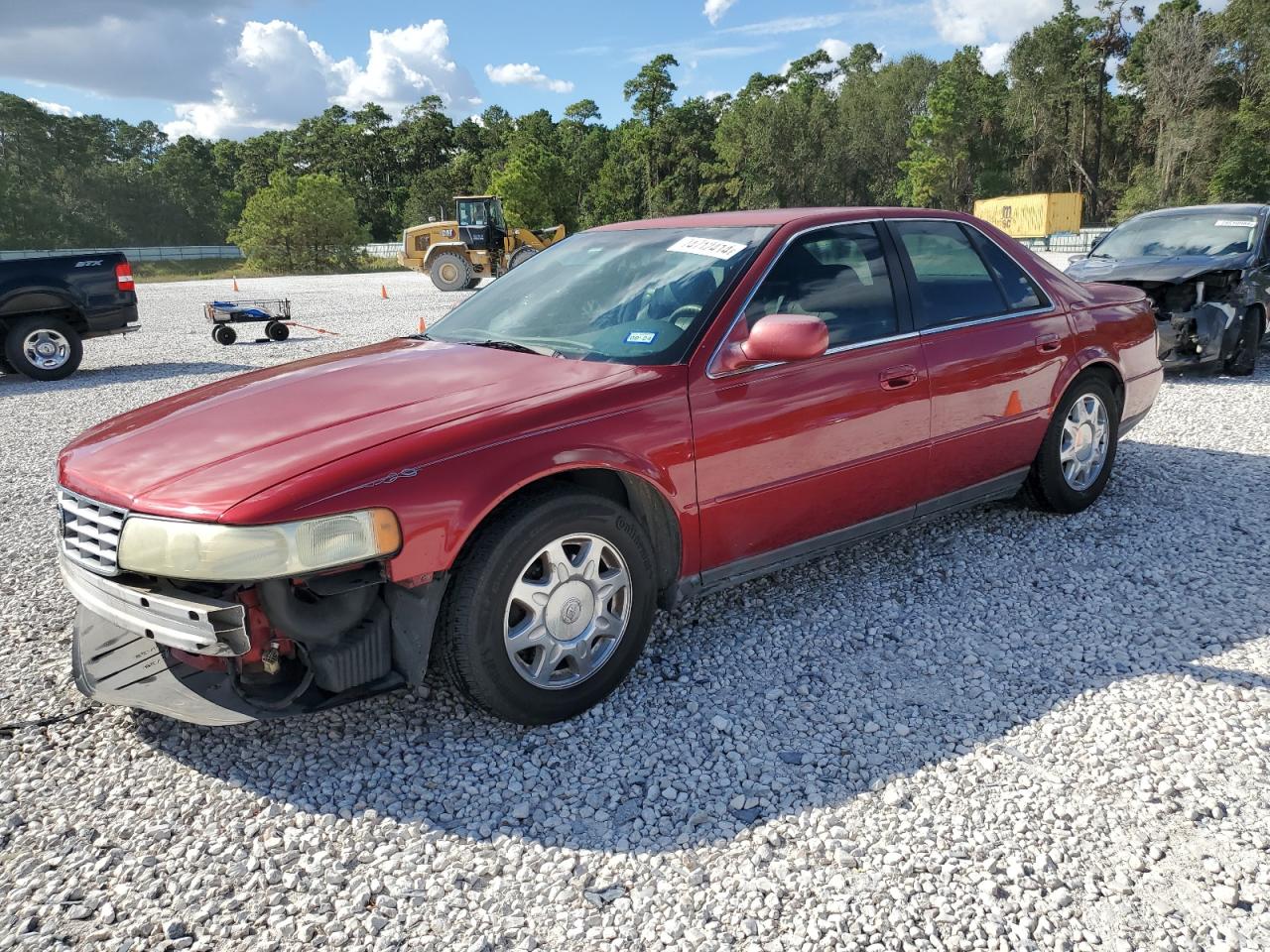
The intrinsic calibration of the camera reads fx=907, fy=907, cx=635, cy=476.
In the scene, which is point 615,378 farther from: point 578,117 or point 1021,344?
point 578,117

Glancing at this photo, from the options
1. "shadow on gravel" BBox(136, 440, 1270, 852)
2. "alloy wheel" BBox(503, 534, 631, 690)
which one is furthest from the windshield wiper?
"shadow on gravel" BBox(136, 440, 1270, 852)

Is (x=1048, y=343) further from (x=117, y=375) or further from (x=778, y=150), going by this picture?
(x=778, y=150)

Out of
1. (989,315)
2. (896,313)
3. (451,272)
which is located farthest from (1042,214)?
(896,313)

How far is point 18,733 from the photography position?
304cm

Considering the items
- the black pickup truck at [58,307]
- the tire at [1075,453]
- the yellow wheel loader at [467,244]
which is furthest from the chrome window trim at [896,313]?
the yellow wheel loader at [467,244]

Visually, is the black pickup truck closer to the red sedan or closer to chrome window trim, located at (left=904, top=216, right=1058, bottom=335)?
the red sedan

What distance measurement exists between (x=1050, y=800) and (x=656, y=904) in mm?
1171

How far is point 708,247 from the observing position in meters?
3.64

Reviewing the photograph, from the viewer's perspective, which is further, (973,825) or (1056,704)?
→ (1056,704)

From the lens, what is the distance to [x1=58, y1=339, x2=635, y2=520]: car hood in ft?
8.46

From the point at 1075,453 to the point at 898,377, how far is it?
62.1 inches

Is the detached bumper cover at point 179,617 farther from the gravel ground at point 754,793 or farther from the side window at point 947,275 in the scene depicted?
the side window at point 947,275

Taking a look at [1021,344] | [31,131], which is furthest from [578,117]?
[1021,344]

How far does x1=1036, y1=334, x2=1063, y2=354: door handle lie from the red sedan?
0.01m
